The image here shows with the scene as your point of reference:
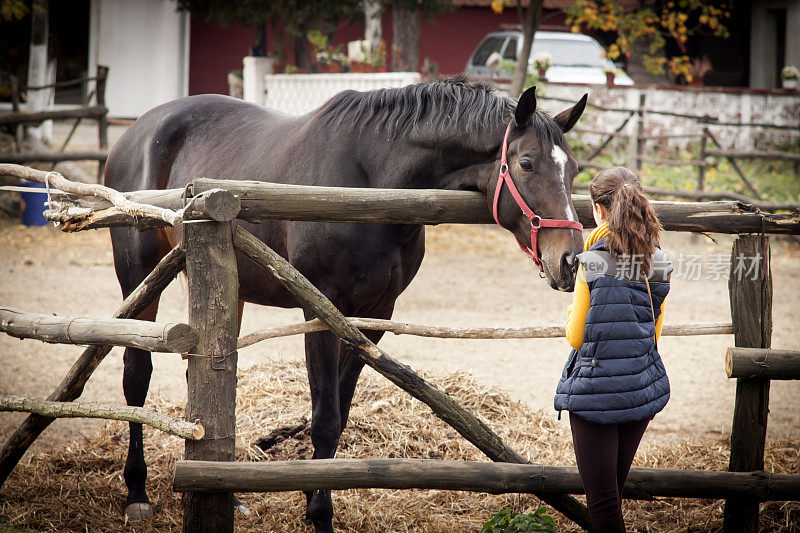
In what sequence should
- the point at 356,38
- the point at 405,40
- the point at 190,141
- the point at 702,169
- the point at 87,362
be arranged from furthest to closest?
the point at 356,38
the point at 405,40
the point at 702,169
the point at 190,141
the point at 87,362

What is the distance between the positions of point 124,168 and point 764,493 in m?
3.68

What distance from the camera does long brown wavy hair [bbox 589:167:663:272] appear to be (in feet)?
7.77

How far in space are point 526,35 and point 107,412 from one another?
9.31m

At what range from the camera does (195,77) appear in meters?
16.5

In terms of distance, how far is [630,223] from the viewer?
2377 millimetres

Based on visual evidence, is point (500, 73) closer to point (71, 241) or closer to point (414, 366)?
point (71, 241)

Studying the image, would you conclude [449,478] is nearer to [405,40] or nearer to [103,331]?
[103,331]

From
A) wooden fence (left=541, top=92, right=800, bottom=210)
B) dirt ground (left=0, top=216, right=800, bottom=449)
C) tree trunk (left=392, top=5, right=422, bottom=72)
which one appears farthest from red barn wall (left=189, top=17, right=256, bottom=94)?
wooden fence (left=541, top=92, right=800, bottom=210)

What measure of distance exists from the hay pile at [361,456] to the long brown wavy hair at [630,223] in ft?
5.47

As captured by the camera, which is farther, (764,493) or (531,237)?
(764,493)

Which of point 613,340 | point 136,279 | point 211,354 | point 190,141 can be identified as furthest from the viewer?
point 190,141

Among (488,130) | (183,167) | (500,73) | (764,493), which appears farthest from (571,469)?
(500,73)

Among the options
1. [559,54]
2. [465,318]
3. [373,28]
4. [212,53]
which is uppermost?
[373,28]

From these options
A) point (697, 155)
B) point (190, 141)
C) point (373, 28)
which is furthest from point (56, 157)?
point (697, 155)
